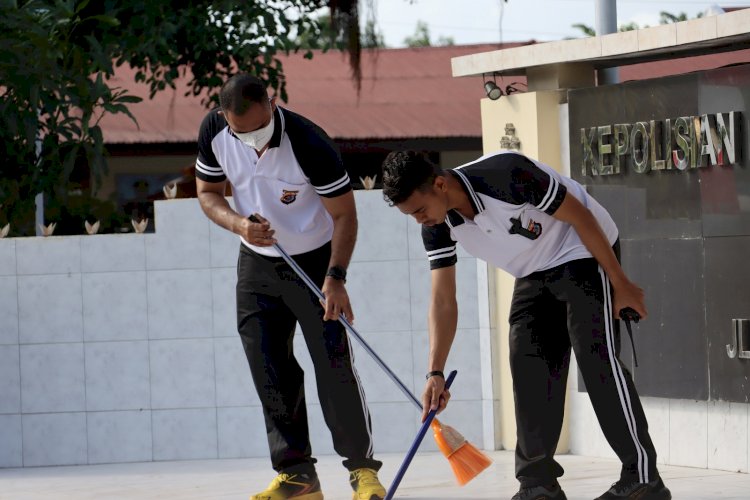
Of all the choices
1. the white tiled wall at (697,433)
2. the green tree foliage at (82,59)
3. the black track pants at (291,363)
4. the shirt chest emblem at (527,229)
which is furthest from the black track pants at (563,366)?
the green tree foliage at (82,59)

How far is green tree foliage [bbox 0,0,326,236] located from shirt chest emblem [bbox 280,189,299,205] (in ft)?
8.23

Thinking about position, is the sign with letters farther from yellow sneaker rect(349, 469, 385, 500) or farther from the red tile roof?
the red tile roof

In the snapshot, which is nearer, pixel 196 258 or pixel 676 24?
pixel 676 24

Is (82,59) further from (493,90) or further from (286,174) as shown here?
(286,174)

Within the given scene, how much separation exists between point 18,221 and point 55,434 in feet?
7.06

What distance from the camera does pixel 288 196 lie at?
5.80m

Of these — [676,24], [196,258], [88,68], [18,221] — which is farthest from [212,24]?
[676,24]

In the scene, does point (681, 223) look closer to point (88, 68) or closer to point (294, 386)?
point (294, 386)

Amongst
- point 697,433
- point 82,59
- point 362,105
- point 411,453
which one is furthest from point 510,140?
point 362,105

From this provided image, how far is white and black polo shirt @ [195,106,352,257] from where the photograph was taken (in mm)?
5711

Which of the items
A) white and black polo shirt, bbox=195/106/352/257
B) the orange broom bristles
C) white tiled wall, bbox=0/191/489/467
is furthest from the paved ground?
white and black polo shirt, bbox=195/106/352/257

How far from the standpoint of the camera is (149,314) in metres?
8.02

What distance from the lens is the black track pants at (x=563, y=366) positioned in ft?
16.8

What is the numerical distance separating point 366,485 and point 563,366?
3.33ft
